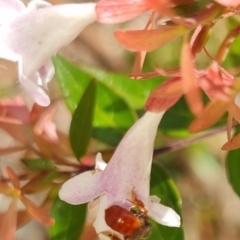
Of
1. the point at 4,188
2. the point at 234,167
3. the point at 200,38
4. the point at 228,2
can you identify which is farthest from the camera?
the point at 234,167

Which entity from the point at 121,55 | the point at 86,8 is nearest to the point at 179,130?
the point at 86,8

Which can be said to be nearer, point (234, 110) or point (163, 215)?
point (234, 110)

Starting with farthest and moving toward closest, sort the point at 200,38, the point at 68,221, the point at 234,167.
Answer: the point at 234,167, the point at 68,221, the point at 200,38

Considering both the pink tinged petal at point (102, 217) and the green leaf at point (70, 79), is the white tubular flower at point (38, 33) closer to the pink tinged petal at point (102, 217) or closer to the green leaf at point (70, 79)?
the pink tinged petal at point (102, 217)

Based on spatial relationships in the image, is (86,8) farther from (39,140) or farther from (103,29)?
(103,29)

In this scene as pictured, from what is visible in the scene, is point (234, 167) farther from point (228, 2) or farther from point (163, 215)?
point (228, 2)

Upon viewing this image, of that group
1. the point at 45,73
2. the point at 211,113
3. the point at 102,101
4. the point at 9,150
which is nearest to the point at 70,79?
the point at 102,101

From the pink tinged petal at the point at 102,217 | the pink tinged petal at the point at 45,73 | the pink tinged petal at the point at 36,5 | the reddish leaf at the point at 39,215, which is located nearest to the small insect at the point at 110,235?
the pink tinged petal at the point at 102,217
